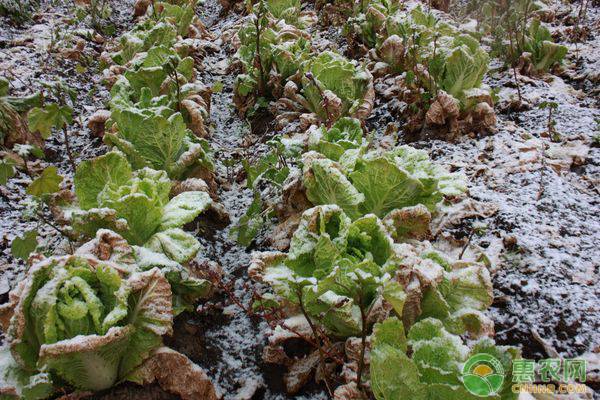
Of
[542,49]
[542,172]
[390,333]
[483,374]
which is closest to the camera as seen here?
[483,374]

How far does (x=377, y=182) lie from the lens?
2.15 m

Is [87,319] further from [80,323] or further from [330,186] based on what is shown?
[330,186]

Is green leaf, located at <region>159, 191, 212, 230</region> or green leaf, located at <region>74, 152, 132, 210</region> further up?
green leaf, located at <region>74, 152, 132, 210</region>

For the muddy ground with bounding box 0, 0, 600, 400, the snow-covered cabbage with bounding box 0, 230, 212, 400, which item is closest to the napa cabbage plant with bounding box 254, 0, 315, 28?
the muddy ground with bounding box 0, 0, 600, 400

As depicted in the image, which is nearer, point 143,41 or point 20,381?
point 20,381

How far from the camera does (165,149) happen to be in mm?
2695

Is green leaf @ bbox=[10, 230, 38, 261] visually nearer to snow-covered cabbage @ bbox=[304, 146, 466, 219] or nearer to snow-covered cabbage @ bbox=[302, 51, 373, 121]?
snow-covered cabbage @ bbox=[304, 146, 466, 219]

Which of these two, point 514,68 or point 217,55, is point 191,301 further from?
point 217,55

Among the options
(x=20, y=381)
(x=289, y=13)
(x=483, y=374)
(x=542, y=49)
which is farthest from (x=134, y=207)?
(x=289, y=13)

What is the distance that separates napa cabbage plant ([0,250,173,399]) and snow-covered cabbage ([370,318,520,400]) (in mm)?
759

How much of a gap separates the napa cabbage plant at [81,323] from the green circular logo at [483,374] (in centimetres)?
99

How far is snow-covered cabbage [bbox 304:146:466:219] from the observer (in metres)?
2.11

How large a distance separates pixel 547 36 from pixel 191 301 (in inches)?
143

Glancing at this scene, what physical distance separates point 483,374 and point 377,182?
1.04m
